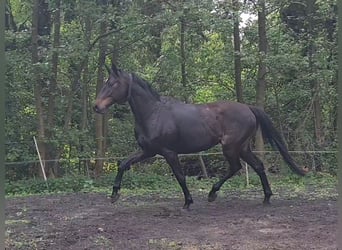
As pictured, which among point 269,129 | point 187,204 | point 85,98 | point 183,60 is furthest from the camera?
point 183,60

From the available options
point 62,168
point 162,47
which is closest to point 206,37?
point 162,47

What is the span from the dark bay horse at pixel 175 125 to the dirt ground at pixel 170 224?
→ 16.9 inches

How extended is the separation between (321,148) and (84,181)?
5.28 m

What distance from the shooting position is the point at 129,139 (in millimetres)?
12008

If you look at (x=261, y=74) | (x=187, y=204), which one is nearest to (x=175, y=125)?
(x=187, y=204)

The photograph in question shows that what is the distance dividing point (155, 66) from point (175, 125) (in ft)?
19.3

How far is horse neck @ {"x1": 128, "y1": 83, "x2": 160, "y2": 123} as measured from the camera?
653 centimetres

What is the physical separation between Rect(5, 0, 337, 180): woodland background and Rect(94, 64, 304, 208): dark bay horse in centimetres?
348

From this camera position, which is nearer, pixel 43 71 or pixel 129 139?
pixel 43 71

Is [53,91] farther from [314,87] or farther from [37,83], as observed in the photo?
[314,87]

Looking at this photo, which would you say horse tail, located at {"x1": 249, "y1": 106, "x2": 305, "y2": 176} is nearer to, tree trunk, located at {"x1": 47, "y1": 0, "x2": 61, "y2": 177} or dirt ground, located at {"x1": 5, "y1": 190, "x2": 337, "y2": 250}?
dirt ground, located at {"x1": 5, "y1": 190, "x2": 337, "y2": 250}

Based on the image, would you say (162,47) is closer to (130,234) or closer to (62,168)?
(62,168)

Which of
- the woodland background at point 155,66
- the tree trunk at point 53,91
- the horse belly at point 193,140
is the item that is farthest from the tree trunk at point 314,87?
the horse belly at point 193,140

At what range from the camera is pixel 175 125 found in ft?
21.6
